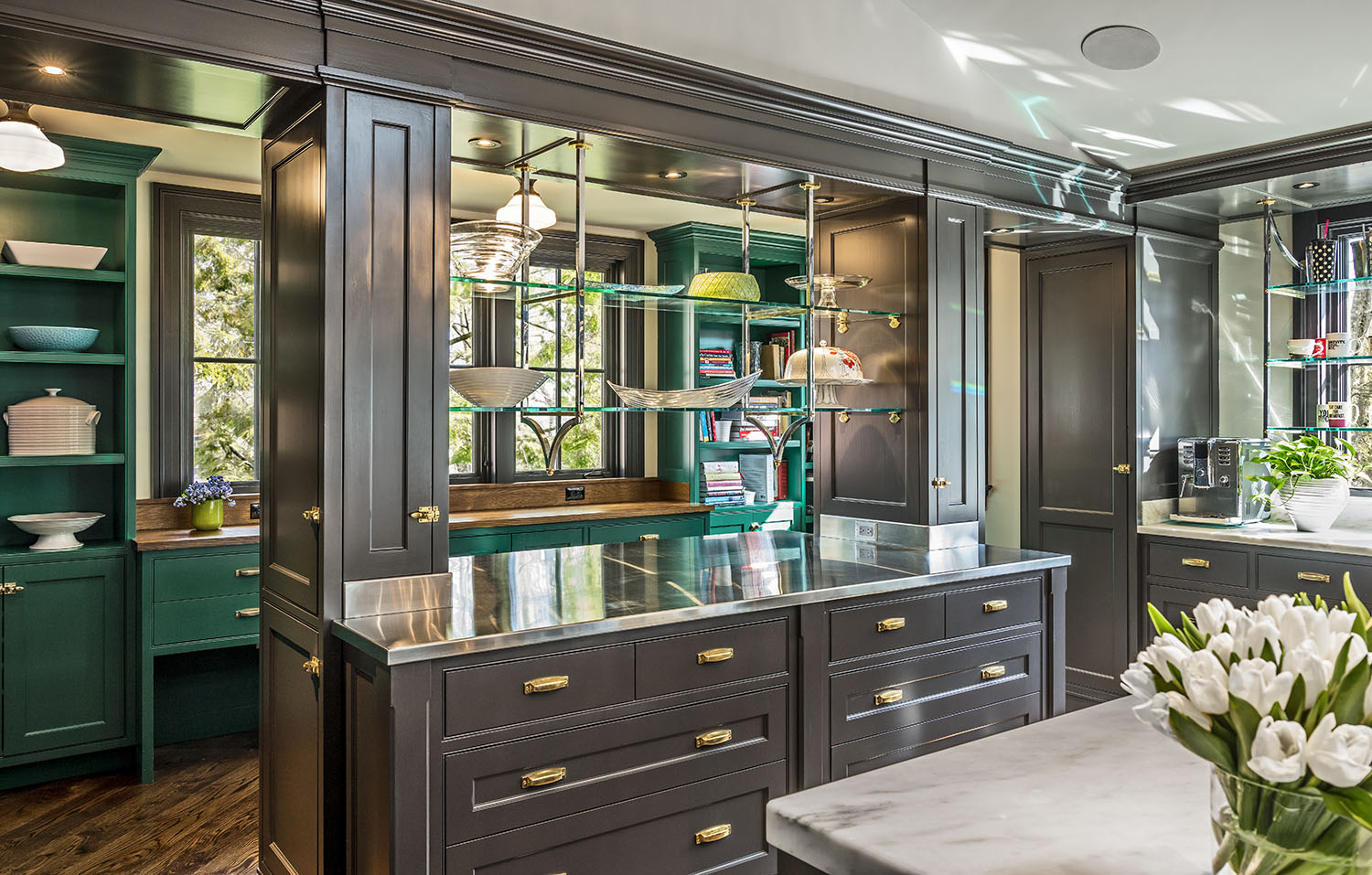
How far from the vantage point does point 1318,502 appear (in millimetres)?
4098

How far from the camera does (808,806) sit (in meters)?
1.25

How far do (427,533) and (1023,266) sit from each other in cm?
356

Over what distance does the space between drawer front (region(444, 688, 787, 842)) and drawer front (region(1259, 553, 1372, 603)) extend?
2536 millimetres

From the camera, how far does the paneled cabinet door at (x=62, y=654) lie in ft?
11.8

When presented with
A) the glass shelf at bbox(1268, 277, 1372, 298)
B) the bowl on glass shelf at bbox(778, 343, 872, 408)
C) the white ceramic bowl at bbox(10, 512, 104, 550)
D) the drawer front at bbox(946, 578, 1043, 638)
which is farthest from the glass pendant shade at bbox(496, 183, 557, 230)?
the glass shelf at bbox(1268, 277, 1372, 298)

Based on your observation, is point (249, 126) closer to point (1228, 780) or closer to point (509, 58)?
point (509, 58)

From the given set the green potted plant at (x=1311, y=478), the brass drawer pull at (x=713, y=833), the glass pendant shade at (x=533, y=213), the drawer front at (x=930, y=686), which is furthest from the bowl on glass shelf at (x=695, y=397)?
the green potted plant at (x=1311, y=478)

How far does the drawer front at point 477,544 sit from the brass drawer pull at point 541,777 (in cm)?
240

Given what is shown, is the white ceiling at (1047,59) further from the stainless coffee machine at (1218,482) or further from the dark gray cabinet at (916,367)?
the stainless coffee machine at (1218,482)

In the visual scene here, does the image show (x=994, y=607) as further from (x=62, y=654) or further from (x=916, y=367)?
(x=62, y=654)

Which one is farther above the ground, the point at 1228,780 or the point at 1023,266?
the point at 1023,266

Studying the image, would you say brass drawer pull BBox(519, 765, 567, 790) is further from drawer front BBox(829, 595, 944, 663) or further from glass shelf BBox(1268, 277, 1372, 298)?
glass shelf BBox(1268, 277, 1372, 298)

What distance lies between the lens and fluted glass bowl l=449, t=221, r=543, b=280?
2.67 metres

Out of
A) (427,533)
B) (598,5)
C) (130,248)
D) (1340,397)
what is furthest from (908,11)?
(130,248)
